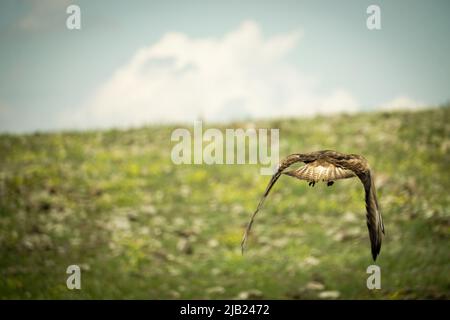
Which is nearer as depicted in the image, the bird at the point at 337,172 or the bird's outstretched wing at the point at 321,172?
the bird at the point at 337,172

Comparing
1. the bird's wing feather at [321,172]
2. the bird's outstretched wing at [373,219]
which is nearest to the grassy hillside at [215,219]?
the bird's wing feather at [321,172]

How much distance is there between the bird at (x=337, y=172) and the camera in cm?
399

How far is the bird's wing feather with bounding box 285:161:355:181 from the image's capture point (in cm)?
459

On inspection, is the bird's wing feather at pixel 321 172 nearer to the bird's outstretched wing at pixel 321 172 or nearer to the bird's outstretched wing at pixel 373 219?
the bird's outstretched wing at pixel 321 172

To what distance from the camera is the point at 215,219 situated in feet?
38.8

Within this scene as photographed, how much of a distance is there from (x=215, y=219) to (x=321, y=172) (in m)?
Result: 7.39

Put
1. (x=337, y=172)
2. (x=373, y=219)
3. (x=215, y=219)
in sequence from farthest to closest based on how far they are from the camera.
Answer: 1. (x=215, y=219)
2. (x=337, y=172)
3. (x=373, y=219)

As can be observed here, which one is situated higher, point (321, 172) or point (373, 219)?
point (321, 172)

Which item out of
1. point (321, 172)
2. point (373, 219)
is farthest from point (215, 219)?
point (373, 219)

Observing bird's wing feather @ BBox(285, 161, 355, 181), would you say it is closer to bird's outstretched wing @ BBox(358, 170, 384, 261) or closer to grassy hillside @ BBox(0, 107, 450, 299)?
bird's outstretched wing @ BBox(358, 170, 384, 261)

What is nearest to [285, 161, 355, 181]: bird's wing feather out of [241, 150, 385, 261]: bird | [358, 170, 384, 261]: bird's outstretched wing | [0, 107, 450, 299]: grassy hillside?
[241, 150, 385, 261]: bird

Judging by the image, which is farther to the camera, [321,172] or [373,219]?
[321,172]

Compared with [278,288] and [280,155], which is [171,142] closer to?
[280,155]

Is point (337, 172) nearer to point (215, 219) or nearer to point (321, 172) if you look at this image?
point (321, 172)
